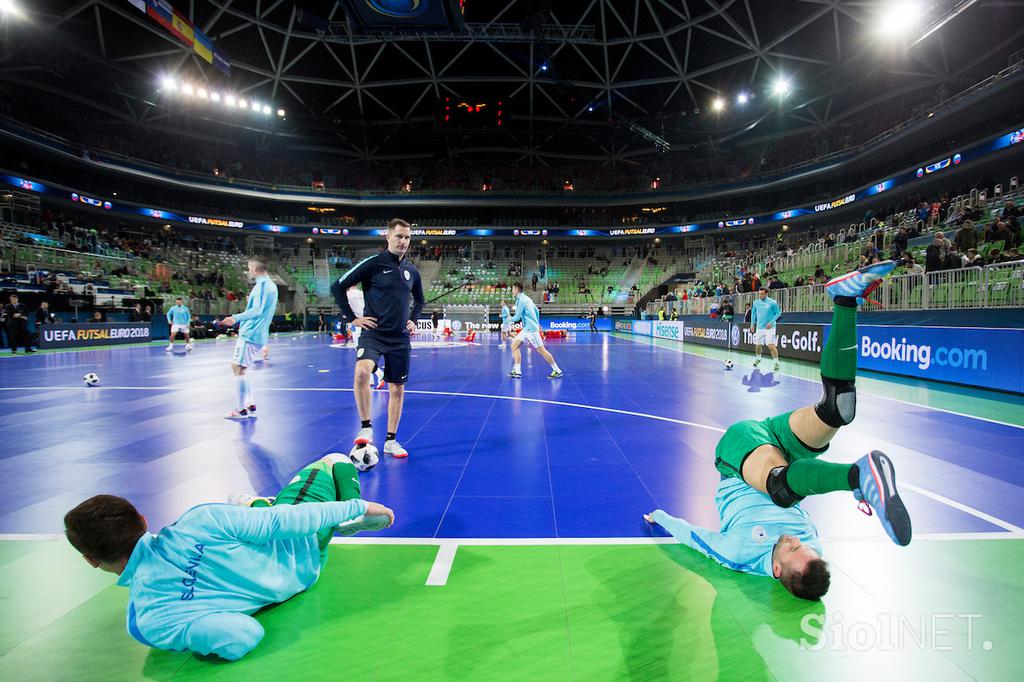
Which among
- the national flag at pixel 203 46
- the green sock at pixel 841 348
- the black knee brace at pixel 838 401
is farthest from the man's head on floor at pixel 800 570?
the national flag at pixel 203 46

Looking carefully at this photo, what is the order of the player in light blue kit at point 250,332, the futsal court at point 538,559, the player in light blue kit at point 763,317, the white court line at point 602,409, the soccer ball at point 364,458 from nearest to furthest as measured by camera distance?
the futsal court at point 538,559
the white court line at point 602,409
the soccer ball at point 364,458
the player in light blue kit at point 250,332
the player in light blue kit at point 763,317

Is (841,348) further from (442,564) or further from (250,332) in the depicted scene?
(250,332)

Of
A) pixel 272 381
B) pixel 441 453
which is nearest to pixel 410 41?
pixel 272 381

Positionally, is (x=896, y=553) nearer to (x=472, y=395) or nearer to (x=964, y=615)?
(x=964, y=615)

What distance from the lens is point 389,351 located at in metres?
5.03

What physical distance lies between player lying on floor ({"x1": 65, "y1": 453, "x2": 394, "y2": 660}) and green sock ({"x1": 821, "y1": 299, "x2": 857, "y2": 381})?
2.56 meters

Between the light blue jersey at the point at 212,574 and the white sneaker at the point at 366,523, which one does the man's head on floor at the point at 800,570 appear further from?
the light blue jersey at the point at 212,574

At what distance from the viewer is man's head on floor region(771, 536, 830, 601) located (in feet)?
7.41

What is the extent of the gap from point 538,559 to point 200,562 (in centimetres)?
178

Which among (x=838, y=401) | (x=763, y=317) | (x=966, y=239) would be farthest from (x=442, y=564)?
(x=966, y=239)

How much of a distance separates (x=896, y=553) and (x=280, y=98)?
5494 centimetres

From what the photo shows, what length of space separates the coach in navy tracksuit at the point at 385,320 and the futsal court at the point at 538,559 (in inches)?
27.2

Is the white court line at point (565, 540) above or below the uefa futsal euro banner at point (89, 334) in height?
below

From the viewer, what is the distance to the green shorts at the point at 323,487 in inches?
101
